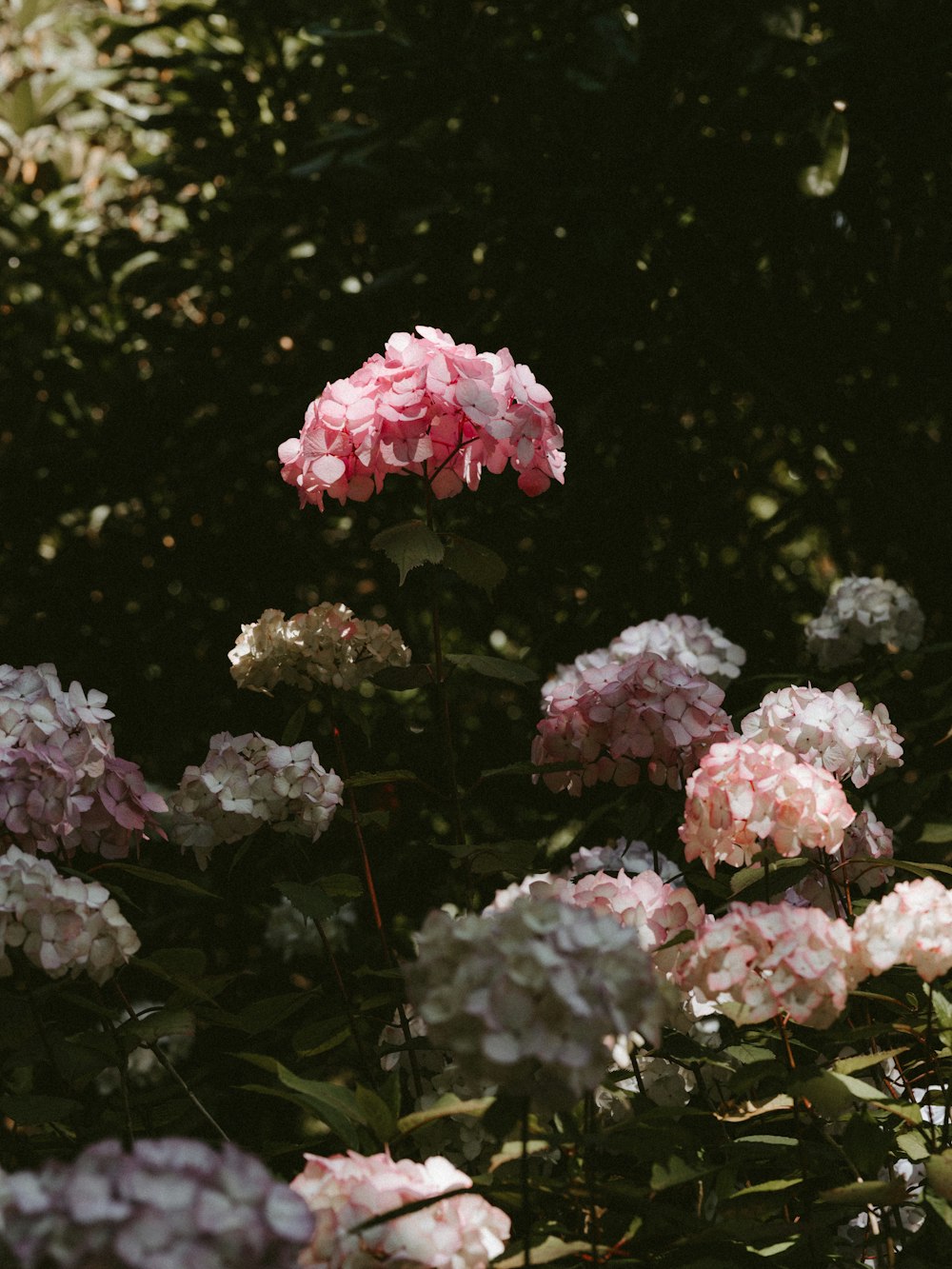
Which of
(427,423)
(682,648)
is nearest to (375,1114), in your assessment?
(427,423)

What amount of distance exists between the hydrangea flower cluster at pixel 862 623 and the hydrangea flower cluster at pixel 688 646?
0.38m

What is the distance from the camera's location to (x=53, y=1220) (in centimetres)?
68

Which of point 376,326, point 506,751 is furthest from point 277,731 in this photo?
point 376,326

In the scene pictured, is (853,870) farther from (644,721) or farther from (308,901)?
(308,901)

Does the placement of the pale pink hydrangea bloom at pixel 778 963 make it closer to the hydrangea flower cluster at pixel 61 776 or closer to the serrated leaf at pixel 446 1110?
the serrated leaf at pixel 446 1110

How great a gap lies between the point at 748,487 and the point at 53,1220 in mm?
2388

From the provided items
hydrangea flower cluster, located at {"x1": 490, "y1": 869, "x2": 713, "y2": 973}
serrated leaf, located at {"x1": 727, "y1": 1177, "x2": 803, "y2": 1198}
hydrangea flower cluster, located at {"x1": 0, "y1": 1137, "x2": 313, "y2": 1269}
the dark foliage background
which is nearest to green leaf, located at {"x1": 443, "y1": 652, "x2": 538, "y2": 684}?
hydrangea flower cluster, located at {"x1": 490, "y1": 869, "x2": 713, "y2": 973}

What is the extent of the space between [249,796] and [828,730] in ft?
2.32

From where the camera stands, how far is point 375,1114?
1.00 metres

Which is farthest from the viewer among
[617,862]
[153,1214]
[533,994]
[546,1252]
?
[617,862]

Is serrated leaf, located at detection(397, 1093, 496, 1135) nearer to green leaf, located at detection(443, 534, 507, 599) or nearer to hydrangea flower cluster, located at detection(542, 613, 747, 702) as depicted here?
green leaf, located at detection(443, 534, 507, 599)

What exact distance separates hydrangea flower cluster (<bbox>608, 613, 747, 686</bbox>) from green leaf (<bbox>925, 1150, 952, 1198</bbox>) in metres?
0.93

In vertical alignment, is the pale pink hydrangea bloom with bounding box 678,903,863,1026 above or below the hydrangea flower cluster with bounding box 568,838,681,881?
above

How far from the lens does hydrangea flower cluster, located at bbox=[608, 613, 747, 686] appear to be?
1880 millimetres
